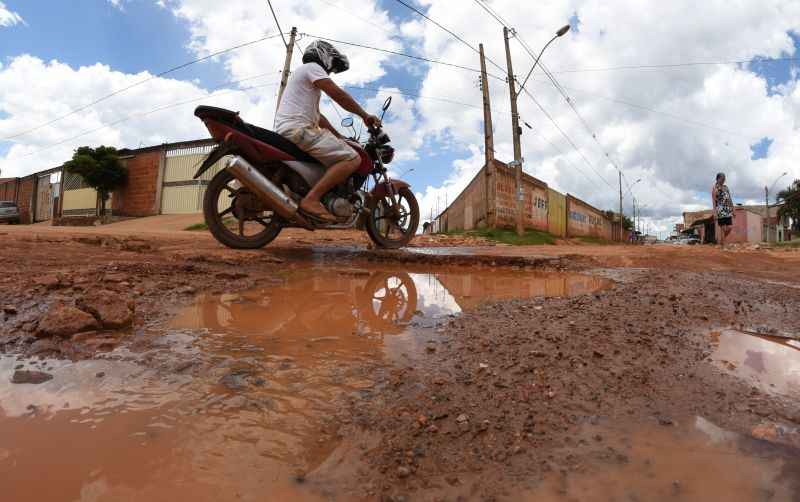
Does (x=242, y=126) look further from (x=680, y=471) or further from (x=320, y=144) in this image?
(x=680, y=471)

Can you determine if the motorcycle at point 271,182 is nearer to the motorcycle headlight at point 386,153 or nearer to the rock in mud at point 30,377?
the motorcycle headlight at point 386,153

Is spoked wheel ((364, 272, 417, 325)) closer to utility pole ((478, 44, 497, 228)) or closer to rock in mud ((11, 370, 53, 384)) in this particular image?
rock in mud ((11, 370, 53, 384))

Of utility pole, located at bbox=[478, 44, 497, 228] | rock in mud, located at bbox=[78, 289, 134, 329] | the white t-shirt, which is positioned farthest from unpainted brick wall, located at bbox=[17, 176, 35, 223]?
rock in mud, located at bbox=[78, 289, 134, 329]

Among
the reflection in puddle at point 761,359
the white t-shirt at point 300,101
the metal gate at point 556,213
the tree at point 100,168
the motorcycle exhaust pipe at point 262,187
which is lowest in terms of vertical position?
the reflection in puddle at point 761,359

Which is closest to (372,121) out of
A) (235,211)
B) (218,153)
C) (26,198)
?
(218,153)

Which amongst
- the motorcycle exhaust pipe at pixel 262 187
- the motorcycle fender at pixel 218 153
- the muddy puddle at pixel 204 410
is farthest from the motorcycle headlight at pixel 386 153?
the muddy puddle at pixel 204 410

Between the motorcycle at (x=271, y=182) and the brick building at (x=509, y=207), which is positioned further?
the brick building at (x=509, y=207)

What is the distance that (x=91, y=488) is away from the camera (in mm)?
745

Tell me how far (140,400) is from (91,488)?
32cm

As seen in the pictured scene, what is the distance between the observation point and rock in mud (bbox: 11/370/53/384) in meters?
1.15

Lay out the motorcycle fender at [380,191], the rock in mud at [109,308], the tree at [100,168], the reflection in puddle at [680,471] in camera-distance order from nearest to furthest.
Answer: the reflection in puddle at [680,471], the rock in mud at [109,308], the motorcycle fender at [380,191], the tree at [100,168]

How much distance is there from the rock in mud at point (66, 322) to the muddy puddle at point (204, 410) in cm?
18

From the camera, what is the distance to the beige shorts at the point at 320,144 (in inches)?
147

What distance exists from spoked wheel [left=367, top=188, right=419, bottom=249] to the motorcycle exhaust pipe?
4.04 ft
